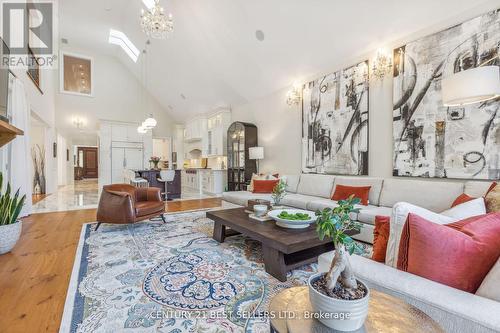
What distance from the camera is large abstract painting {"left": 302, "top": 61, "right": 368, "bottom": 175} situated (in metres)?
3.96

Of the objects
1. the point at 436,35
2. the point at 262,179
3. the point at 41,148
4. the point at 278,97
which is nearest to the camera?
the point at 436,35

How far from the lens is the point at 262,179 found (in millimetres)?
4992

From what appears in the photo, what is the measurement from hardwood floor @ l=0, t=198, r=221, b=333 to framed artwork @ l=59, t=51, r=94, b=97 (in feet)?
20.6

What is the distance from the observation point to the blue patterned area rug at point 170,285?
60.7 inches

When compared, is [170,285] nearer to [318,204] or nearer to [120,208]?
[120,208]

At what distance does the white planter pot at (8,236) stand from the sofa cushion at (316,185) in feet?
13.6

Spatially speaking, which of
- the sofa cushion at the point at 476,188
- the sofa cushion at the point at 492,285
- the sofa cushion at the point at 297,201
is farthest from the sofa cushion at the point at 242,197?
the sofa cushion at the point at 492,285

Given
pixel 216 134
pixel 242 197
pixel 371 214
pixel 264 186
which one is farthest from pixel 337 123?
pixel 216 134

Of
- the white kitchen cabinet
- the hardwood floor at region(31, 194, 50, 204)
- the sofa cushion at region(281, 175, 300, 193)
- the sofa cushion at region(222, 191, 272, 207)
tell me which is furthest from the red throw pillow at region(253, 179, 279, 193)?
the hardwood floor at region(31, 194, 50, 204)

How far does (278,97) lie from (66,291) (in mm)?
5093

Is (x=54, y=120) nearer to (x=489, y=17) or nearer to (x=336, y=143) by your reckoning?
(x=336, y=143)

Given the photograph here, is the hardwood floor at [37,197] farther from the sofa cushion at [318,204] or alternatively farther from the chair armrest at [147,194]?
the sofa cushion at [318,204]

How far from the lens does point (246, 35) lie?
4793 millimetres

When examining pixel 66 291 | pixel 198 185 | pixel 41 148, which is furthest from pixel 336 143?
pixel 41 148
